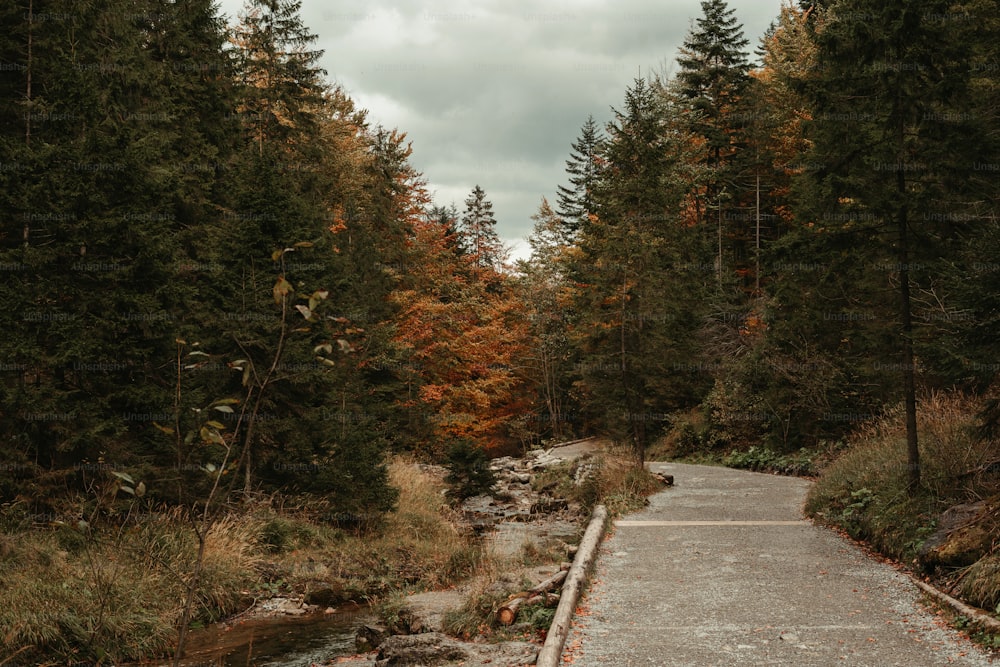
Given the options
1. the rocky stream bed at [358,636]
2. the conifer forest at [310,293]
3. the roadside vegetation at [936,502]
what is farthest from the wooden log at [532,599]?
the roadside vegetation at [936,502]

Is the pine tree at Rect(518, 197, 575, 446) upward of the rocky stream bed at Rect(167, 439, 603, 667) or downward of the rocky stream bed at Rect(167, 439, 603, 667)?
upward

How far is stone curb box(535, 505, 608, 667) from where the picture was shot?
5.62 meters

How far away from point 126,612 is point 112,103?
8.73 metres

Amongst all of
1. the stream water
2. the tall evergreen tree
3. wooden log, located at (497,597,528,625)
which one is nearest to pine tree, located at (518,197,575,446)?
the tall evergreen tree

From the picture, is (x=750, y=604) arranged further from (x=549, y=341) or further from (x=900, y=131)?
(x=549, y=341)

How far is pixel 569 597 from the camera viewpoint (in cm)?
706

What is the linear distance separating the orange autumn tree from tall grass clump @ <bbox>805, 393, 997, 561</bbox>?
47.2ft

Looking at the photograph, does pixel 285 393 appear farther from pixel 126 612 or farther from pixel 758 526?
pixel 758 526

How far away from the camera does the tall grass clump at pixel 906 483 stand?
8.41 metres

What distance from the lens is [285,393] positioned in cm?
1402

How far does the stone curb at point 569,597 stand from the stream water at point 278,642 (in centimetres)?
305

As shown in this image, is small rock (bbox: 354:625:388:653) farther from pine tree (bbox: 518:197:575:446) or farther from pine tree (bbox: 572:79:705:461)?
pine tree (bbox: 518:197:575:446)

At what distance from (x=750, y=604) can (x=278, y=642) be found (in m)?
Answer: 5.99

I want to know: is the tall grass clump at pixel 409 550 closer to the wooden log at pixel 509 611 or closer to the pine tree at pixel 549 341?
the wooden log at pixel 509 611
